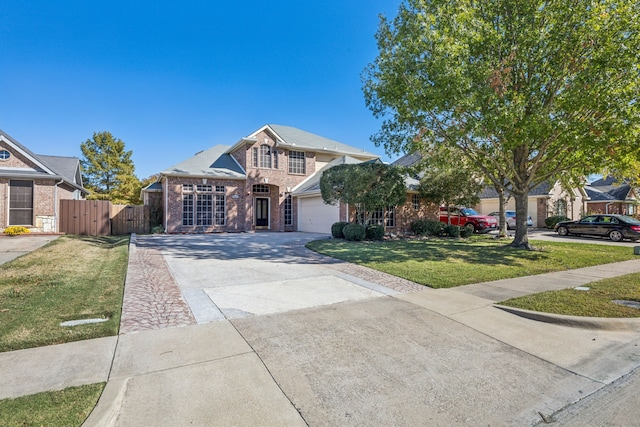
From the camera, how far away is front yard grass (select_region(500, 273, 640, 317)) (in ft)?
17.5

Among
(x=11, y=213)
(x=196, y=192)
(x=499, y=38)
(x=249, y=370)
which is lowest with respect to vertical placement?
(x=249, y=370)

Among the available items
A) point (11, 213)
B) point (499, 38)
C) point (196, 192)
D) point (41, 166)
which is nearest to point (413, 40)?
point (499, 38)

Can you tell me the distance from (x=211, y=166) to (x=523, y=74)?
18.0 metres

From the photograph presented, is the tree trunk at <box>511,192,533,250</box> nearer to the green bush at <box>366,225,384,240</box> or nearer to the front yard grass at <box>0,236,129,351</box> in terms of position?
the green bush at <box>366,225,384,240</box>

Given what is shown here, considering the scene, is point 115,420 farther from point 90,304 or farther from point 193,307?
point 90,304

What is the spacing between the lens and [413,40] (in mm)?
11828

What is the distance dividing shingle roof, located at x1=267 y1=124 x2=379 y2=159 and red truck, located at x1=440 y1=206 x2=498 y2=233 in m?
6.92

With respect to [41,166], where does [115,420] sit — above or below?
below

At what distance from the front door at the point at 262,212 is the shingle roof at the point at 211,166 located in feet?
9.85

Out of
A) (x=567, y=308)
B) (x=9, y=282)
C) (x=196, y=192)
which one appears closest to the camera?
(x=567, y=308)

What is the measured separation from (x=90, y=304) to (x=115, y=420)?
12.5 feet

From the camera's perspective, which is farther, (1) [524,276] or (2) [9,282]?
(1) [524,276]

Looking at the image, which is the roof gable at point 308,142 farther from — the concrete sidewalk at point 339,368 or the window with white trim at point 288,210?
the concrete sidewalk at point 339,368

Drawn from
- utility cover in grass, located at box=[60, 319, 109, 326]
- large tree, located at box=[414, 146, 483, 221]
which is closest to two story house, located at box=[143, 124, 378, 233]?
large tree, located at box=[414, 146, 483, 221]
